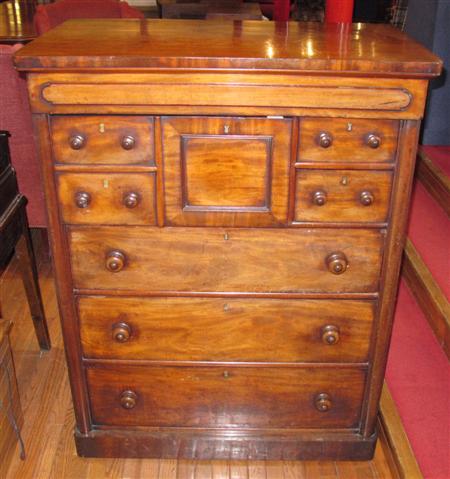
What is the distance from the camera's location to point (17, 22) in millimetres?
4438

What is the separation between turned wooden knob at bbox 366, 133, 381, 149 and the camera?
5.11 ft

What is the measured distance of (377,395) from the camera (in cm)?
190

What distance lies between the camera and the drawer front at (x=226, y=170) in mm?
1561

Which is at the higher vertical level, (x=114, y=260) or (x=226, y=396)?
(x=114, y=260)

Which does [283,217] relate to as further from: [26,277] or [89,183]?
[26,277]

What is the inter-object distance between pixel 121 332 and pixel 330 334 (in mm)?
563

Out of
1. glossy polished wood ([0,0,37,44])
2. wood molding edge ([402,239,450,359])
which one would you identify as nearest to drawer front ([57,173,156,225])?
wood molding edge ([402,239,450,359])

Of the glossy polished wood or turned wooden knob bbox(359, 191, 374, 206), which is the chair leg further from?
the glossy polished wood

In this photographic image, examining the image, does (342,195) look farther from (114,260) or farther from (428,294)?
(428,294)

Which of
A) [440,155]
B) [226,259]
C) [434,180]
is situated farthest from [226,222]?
[440,155]

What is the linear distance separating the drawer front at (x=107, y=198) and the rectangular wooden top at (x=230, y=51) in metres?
0.27

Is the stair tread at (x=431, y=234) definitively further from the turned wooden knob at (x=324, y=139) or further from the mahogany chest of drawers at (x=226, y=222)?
the turned wooden knob at (x=324, y=139)

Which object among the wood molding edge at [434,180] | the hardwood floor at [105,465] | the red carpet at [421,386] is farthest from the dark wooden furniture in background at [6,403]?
the wood molding edge at [434,180]

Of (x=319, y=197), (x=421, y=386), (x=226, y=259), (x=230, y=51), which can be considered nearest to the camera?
(x=230, y=51)
